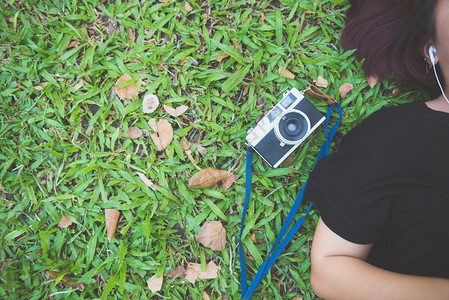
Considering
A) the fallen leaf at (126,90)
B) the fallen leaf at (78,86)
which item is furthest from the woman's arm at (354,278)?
the fallen leaf at (78,86)

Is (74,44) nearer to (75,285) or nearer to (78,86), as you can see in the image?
(78,86)

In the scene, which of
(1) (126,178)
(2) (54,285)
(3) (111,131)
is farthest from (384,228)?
(2) (54,285)

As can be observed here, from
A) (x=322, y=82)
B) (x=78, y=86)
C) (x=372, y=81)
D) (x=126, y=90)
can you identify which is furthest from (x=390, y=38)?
(x=78, y=86)

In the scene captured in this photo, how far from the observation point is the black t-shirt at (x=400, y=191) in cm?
140

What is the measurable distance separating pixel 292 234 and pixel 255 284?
35 centimetres

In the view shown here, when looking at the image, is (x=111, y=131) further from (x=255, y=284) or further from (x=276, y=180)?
(x=255, y=284)

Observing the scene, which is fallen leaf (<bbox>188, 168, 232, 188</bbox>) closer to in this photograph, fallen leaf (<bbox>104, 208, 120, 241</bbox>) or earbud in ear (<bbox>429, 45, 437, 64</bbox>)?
fallen leaf (<bbox>104, 208, 120, 241</bbox>)

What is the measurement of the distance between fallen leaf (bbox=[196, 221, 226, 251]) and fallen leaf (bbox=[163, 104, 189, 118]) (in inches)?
26.8

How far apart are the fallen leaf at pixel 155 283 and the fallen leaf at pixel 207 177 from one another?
1.86 feet

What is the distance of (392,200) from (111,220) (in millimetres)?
1502

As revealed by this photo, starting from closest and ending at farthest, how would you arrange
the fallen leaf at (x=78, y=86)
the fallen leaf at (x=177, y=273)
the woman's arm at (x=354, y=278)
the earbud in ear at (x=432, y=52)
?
the woman's arm at (x=354, y=278) → the earbud in ear at (x=432, y=52) → the fallen leaf at (x=177, y=273) → the fallen leaf at (x=78, y=86)

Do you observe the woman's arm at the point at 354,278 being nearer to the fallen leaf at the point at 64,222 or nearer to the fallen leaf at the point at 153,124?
the fallen leaf at the point at 153,124

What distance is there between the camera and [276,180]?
75.2 inches


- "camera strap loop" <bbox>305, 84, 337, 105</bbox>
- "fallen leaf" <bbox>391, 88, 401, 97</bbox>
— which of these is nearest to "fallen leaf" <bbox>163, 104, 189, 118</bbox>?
"camera strap loop" <bbox>305, 84, 337, 105</bbox>
